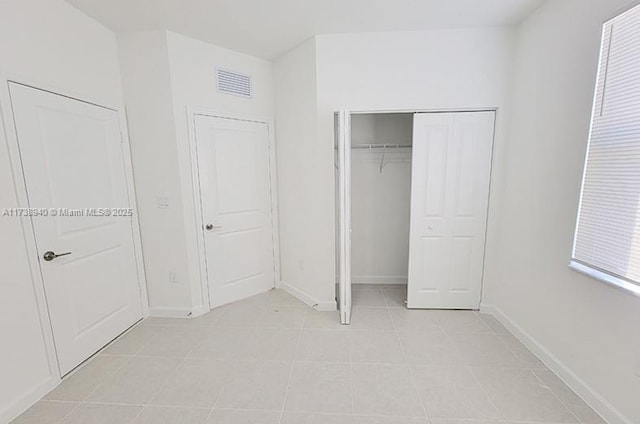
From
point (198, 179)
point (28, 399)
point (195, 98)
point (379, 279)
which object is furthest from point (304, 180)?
point (28, 399)

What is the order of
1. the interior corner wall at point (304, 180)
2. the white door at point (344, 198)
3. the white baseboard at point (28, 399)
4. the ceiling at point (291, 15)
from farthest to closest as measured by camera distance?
the interior corner wall at point (304, 180)
the white door at point (344, 198)
the ceiling at point (291, 15)
the white baseboard at point (28, 399)

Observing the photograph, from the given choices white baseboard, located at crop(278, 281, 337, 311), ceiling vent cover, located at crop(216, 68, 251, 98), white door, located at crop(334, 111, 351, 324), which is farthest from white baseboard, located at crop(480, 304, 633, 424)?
ceiling vent cover, located at crop(216, 68, 251, 98)

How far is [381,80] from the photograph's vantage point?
2.53m

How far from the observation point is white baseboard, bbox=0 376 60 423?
1.57 m

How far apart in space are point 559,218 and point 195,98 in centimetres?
327

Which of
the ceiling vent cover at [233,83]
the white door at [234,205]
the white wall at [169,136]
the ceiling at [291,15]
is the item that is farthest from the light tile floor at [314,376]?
the ceiling at [291,15]

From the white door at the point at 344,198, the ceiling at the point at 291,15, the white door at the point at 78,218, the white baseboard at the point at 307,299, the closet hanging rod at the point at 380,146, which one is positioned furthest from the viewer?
the closet hanging rod at the point at 380,146

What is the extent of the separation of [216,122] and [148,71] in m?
0.70

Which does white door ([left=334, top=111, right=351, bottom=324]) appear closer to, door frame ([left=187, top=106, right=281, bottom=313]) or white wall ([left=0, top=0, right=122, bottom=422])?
door frame ([left=187, top=106, right=281, bottom=313])

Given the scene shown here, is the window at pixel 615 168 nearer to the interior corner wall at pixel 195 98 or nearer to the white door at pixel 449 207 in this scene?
the white door at pixel 449 207

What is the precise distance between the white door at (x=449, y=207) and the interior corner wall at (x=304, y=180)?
89cm

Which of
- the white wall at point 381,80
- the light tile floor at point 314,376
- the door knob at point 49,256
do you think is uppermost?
the white wall at point 381,80

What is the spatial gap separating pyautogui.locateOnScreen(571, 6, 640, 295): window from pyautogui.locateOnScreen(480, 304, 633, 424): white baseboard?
728 millimetres

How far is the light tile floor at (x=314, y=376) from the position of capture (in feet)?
5.26
